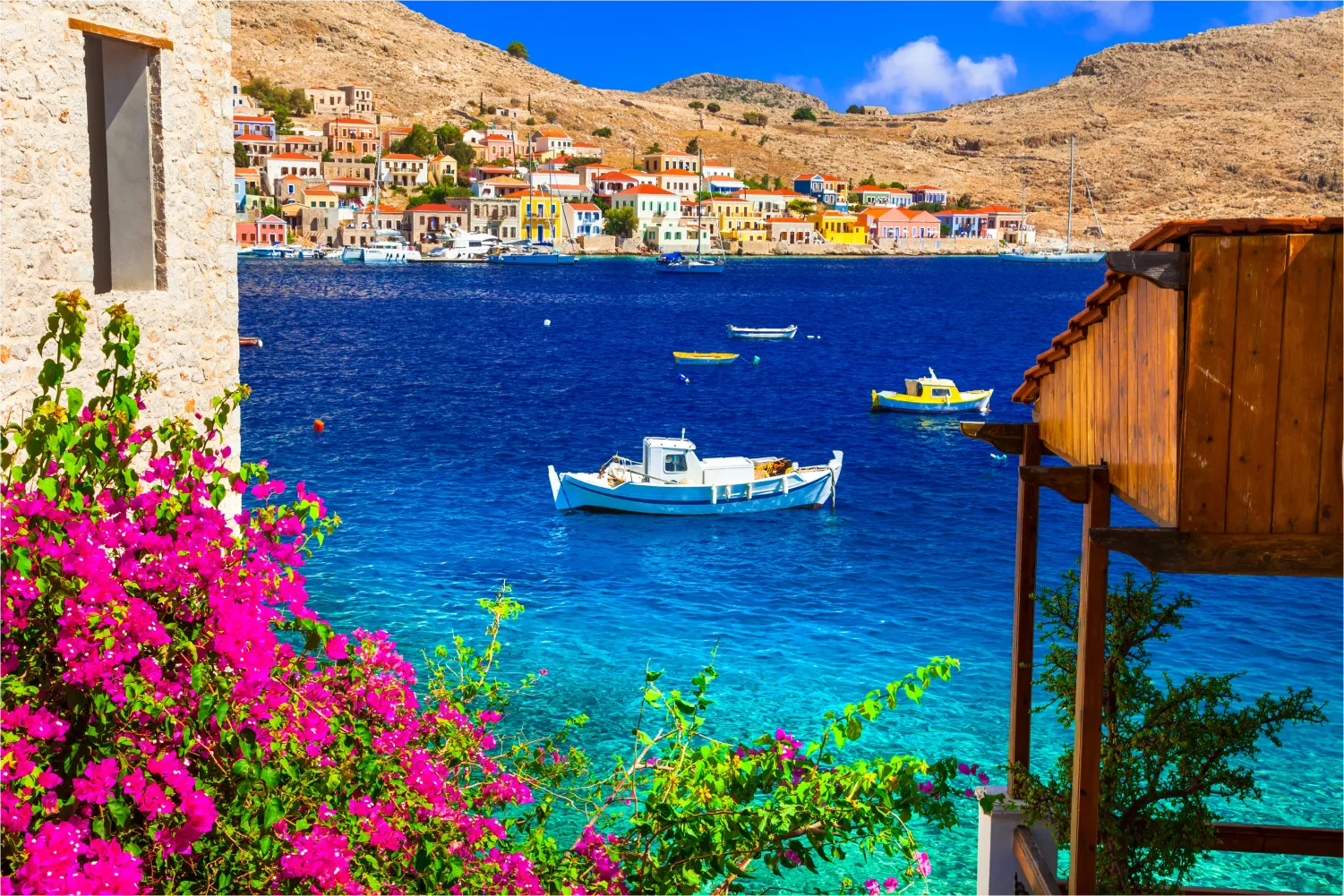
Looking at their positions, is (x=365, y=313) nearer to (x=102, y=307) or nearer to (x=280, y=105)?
(x=102, y=307)

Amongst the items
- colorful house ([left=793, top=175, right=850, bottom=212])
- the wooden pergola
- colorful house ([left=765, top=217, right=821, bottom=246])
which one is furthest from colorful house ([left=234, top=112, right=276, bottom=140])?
the wooden pergola

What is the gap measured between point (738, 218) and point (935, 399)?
439ft

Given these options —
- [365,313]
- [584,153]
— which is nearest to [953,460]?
[365,313]

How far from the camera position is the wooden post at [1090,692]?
5414 mm

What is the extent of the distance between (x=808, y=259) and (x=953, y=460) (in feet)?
461

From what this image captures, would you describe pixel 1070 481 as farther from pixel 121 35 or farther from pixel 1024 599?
pixel 121 35

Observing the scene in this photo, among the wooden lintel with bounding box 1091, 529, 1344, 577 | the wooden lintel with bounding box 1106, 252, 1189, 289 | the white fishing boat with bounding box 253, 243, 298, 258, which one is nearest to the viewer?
the wooden lintel with bounding box 1106, 252, 1189, 289

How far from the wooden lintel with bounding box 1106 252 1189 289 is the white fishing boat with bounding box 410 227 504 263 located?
149 m

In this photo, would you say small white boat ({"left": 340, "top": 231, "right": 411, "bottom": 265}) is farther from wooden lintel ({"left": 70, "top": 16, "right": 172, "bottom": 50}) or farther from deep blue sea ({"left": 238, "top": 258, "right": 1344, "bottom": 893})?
wooden lintel ({"left": 70, "top": 16, "right": 172, "bottom": 50})

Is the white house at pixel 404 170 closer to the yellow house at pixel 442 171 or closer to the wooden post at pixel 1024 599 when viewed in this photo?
the yellow house at pixel 442 171

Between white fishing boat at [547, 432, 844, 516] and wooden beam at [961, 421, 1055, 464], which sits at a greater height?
wooden beam at [961, 421, 1055, 464]

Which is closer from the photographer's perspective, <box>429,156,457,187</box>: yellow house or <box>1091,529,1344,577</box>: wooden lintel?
<box>1091,529,1344,577</box>: wooden lintel

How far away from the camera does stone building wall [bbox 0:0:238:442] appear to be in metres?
5.33

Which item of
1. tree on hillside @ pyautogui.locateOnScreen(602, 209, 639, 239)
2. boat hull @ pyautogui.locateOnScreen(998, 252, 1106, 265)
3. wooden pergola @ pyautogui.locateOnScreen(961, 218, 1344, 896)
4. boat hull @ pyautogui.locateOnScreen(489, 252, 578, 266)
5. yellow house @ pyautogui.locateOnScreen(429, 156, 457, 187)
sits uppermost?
yellow house @ pyautogui.locateOnScreen(429, 156, 457, 187)
